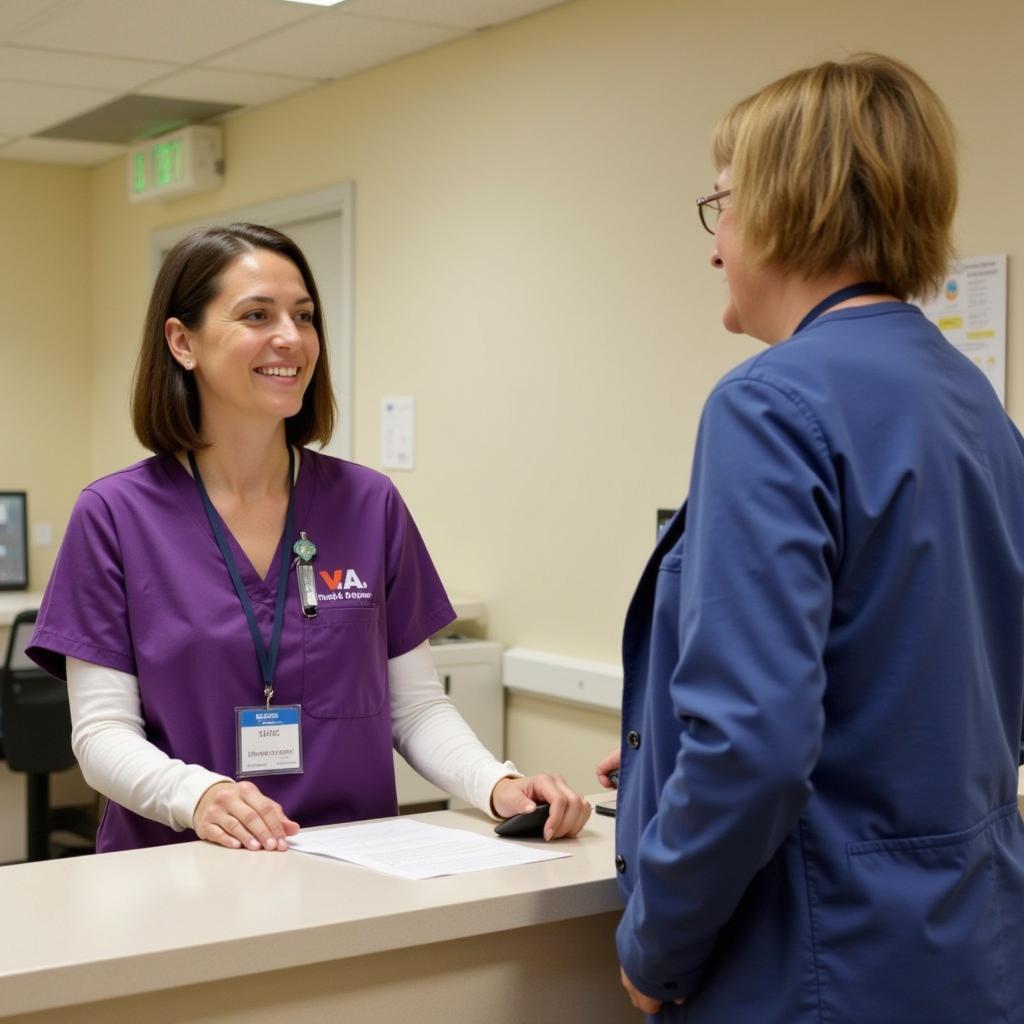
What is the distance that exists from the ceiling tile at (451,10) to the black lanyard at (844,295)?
2.81 metres

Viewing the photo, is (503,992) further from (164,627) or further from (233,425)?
(233,425)

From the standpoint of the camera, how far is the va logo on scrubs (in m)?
1.80

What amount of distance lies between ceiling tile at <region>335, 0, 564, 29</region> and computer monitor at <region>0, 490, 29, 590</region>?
2880 mm

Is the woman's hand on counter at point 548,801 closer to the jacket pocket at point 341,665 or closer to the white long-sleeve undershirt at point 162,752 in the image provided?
the white long-sleeve undershirt at point 162,752

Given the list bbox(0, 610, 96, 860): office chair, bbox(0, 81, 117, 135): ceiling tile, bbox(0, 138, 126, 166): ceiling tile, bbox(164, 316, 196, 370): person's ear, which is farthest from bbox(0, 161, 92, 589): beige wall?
bbox(164, 316, 196, 370): person's ear

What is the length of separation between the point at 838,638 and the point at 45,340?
560 centimetres

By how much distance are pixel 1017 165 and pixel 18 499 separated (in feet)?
14.4

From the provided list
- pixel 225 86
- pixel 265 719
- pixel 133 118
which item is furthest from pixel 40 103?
pixel 265 719

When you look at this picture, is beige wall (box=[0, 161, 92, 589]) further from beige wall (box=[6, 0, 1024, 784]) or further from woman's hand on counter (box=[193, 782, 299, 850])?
woman's hand on counter (box=[193, 782, 299, 850])

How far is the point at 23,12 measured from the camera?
12.5ft

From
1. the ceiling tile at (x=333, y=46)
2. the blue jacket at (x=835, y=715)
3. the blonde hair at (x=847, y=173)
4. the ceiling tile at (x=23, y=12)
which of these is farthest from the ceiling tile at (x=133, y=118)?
the blue jacket at (x=835, y=715)

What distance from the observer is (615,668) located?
355 centimetres

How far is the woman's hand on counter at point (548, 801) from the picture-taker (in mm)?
1549

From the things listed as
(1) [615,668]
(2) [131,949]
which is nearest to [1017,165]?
(1) [615,668]
